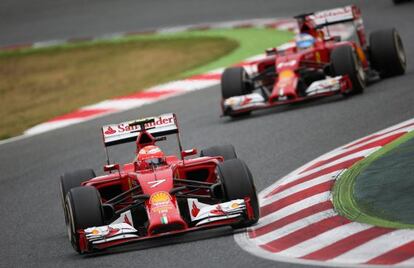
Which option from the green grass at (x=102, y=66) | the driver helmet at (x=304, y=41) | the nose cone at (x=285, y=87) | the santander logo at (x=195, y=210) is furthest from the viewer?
the green grass at (x=102, y=66)

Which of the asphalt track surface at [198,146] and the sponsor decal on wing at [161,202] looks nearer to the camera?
the asphalt track surface at [198,146]

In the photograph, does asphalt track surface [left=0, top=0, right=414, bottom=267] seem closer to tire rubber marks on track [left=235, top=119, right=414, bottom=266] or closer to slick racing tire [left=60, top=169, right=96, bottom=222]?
tire rubber marks on track [left=235, top=119, right=414, bottom=266]

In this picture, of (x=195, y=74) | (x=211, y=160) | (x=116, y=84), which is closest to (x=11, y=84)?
(x=116, y=84)

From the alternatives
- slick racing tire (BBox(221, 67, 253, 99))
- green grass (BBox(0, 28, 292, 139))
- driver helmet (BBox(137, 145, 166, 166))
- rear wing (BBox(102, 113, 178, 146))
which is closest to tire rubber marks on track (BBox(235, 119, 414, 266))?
driver helmet (BBox(137, 145, 166, 166))

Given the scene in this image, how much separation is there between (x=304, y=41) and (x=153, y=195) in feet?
25.8

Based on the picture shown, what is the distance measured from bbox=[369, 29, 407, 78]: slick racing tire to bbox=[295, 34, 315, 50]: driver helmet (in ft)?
3.44

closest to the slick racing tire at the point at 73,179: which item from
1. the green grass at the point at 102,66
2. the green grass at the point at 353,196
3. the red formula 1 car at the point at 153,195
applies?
the red formula 1 car at the point at 153,195

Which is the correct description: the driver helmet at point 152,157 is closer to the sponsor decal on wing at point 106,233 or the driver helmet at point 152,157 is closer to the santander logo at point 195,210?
the santander logo at point 195,210

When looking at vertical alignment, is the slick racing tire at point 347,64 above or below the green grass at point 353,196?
above

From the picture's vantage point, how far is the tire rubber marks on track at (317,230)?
8.51 meters

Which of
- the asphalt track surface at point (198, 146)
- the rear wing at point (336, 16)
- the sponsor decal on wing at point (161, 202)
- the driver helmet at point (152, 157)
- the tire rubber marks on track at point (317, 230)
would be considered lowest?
the tire rubber marks on track at point (317, 230)

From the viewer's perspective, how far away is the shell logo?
33.0 ft

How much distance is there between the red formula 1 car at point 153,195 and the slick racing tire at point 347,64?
5.38 m

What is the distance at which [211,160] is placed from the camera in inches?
431
